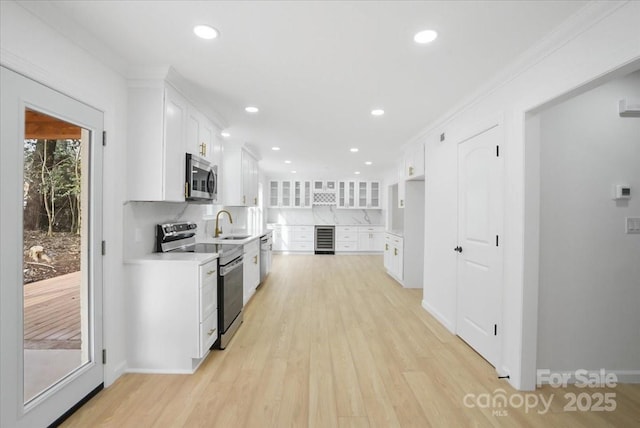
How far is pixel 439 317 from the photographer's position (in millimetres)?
3676

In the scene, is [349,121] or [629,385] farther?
[349,121]

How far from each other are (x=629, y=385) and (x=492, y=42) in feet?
9.12

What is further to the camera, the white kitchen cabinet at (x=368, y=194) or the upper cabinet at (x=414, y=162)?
the white kitchen cabinet at (x=368, y=194)

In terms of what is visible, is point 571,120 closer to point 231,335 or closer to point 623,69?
point 623,69


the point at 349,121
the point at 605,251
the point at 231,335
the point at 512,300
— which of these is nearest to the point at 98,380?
the point at 231,335

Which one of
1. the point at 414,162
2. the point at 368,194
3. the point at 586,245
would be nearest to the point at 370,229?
the point at 368,194

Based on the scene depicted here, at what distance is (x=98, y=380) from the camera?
7.11ft

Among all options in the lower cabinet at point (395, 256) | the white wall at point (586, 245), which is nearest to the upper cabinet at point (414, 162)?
the lower cabinet at point (395, 256)

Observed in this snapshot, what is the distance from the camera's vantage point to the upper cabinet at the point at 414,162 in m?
4.42

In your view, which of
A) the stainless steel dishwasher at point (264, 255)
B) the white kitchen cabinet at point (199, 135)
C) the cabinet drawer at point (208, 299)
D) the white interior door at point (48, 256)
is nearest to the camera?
the white interior door at point (48, 256)

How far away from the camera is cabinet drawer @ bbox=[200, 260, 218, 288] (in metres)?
2.47

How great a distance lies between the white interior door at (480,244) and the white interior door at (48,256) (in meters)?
3.10

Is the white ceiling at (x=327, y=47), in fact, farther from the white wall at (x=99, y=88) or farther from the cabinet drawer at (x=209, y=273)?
the cabinet drawer at (x=209, y=273)

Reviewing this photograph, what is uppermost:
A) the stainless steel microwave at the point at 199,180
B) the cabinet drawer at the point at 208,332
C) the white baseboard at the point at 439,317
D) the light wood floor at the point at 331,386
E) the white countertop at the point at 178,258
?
the stainless steel microwave at the point at 199,180
